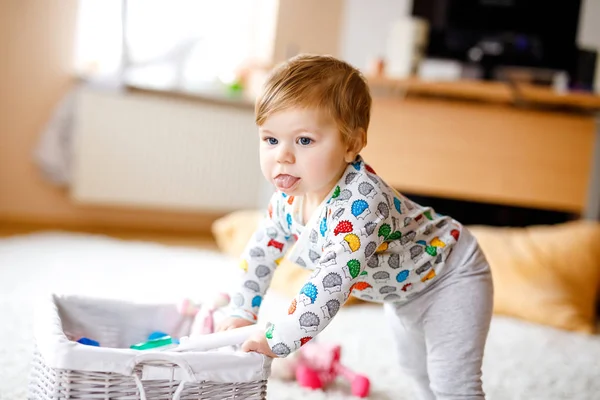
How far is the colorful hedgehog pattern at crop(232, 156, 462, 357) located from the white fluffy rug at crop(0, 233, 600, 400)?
0.70 ft

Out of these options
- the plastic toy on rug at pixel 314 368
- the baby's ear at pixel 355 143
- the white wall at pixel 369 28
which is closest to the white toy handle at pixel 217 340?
the baby's ear at pixel 355 143

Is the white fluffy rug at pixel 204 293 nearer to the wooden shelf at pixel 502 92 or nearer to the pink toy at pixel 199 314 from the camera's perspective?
the pink toy at pixel 199 314

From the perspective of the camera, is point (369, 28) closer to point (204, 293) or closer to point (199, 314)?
point (204, 293)

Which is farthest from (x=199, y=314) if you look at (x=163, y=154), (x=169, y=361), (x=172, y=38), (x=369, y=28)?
(x=369, y=28)

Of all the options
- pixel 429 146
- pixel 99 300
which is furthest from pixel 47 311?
pixel 429 146

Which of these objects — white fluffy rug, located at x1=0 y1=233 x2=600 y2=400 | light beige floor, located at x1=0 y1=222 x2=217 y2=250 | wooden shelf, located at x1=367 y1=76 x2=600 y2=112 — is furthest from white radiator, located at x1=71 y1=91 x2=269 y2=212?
wooden shelf, located at x1=367 y1=76 x2=600 y2=112

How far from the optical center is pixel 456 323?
3.29ft

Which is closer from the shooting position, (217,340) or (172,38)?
(217,340)

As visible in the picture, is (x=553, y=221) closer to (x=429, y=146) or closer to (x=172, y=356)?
(x=429, y=146)

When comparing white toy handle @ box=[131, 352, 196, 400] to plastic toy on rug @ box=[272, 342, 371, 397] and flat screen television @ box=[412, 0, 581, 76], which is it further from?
flat screen television @ box=[412, 0, 581, 76]

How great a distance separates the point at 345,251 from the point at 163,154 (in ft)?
6.74

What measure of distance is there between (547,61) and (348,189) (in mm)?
1867

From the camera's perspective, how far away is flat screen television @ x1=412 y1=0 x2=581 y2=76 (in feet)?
8.21

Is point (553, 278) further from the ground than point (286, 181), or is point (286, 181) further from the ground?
point (286, 181)
